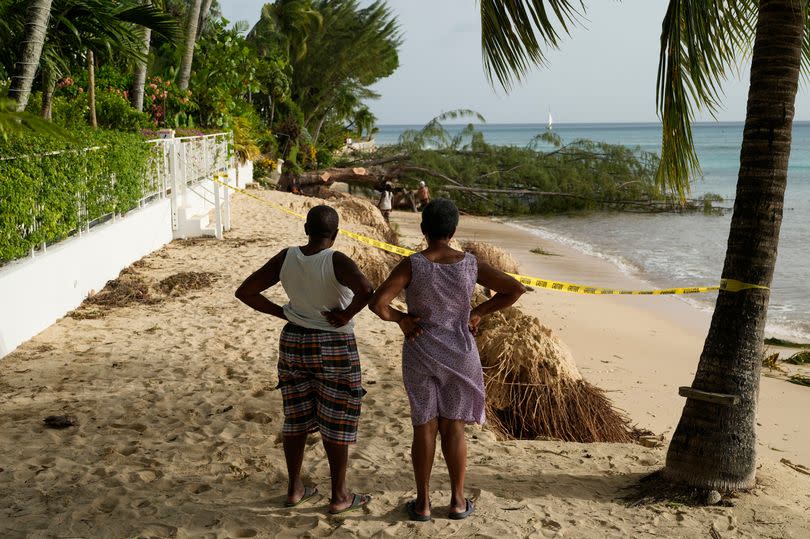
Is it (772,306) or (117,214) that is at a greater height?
(117,214)

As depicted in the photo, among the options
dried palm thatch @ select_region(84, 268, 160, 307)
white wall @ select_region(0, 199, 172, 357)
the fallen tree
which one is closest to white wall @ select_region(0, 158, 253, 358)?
white wall @ select_region(0, 199, 172, 357)

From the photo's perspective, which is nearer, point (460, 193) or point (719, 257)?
point (719, 257)

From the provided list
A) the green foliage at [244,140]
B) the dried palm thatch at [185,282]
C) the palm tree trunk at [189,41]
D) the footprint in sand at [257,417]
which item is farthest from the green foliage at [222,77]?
the footprint in sand at [257,417]

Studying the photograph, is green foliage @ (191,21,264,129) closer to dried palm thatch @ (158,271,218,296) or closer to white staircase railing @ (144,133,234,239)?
white staircase railing @ (144,133,234,239)

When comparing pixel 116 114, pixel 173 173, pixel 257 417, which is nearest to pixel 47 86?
pixel 173 173

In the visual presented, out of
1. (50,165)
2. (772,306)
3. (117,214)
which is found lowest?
(772,306)

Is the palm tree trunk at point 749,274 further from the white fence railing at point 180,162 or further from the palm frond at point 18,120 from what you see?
the white fence railing at point 180,162

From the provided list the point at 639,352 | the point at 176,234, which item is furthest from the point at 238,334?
the point at 176,234

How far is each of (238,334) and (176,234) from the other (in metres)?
5.87

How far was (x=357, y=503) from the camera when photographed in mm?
3818

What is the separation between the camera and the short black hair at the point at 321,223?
355 cm

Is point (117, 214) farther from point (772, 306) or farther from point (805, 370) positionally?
point (772, 306)

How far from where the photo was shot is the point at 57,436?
4773 mm

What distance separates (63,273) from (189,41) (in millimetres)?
13062
